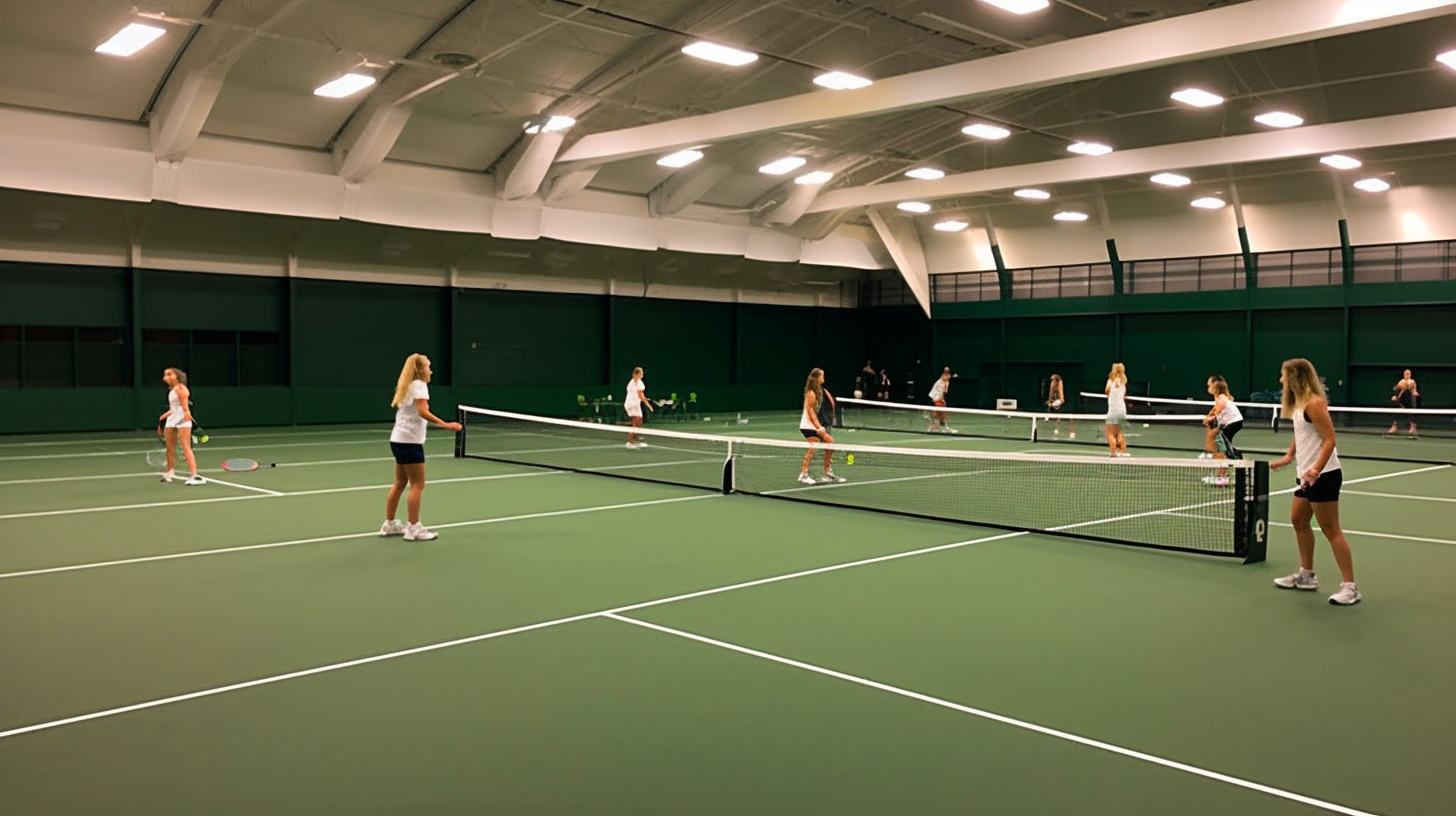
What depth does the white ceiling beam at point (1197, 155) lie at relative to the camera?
21.3m

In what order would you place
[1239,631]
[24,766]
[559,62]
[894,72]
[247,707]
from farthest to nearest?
[894,72] → [559,62] → [1239,631] → [247,707] → [24,766]

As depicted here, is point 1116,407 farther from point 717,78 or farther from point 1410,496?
point 717,78

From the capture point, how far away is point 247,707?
566 centimetres

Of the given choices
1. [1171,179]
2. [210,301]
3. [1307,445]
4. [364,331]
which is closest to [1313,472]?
[1307,445]

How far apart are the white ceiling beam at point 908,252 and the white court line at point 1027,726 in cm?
3085

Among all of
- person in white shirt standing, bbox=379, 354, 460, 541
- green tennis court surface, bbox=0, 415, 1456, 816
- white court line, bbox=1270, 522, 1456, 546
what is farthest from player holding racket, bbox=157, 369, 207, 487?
white court line, bbox=1270, 522, 1456, 546

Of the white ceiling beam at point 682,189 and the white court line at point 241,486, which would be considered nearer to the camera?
the white court line at point 241,486

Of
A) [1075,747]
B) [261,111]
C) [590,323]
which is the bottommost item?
[1075,747]

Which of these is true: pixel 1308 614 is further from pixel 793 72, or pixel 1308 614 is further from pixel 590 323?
pixel 590 323

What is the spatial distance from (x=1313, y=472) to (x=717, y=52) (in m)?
11.6

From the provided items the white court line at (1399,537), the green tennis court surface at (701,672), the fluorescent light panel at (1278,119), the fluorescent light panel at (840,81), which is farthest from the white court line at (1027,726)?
the fluorescent light panel at (1278,119)

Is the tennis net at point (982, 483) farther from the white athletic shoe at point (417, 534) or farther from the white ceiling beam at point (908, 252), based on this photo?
the white ceiling beam at point (908, 252)

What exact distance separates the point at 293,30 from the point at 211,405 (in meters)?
10.7

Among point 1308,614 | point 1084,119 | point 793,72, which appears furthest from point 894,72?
point 1308,614
